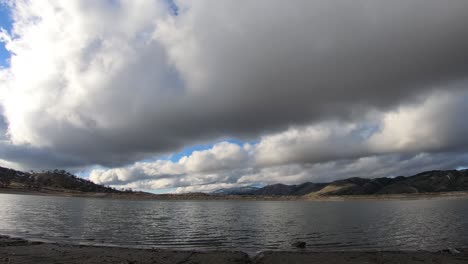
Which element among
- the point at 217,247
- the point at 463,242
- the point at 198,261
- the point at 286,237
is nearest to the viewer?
the point at 198,261

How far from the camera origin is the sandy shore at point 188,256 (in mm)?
35875

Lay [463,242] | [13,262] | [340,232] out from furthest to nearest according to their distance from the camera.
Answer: [340,232] → [463,242] → [13,262]

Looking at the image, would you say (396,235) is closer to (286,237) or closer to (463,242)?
(463,242)

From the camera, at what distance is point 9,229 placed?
66.8m

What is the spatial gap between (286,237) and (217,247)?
18645mm

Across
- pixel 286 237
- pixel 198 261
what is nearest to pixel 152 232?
pixel 286 237

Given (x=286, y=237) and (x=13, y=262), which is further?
(x=286, y=237)

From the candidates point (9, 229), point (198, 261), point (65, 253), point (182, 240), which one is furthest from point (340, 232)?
point (9, 229)

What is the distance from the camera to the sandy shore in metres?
35.9

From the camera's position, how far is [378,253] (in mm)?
43750

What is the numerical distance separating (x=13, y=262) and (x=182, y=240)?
99.2 ft

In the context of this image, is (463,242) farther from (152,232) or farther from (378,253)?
(152,232)

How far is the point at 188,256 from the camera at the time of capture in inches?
1606

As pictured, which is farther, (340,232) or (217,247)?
(340,232)
